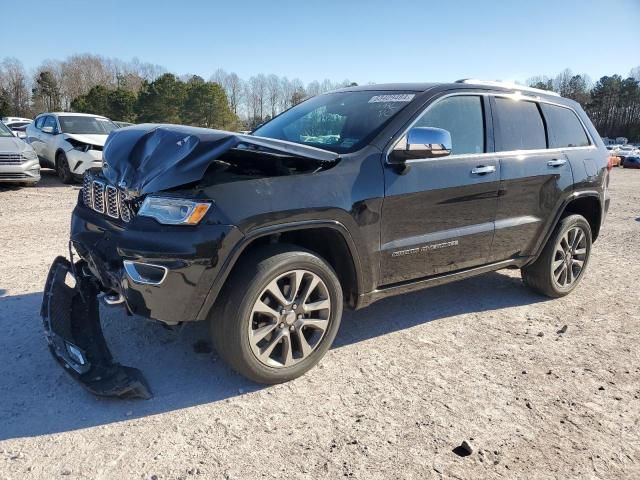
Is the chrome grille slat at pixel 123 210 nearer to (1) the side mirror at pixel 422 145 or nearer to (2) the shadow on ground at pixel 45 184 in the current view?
(1) the side mirror at pixel 422 145

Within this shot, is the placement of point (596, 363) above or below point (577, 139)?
below

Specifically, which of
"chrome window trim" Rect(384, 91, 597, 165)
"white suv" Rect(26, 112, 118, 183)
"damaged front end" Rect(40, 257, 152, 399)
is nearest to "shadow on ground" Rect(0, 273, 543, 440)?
"damaged front end" Rect(40, 257, 152, 399)

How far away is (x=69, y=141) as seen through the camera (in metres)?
11.2

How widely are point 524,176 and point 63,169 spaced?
10572 millimetres

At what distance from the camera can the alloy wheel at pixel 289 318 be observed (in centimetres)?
300

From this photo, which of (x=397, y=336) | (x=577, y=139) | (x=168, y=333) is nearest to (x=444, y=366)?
(x=397, y=336)

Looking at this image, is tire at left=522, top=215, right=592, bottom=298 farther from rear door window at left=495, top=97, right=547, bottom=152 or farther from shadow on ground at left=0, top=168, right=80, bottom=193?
shadow on ground at left=0, top=168, right=80, bottom=193

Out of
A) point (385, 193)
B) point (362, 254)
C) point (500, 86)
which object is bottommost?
point (362, 254)

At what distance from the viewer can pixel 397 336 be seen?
12.8 ft

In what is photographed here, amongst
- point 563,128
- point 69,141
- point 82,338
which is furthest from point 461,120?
point 69,141

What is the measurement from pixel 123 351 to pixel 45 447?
1.00 meters

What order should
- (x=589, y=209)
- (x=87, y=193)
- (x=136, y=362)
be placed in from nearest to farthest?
(x=136, y=362) → (x=87, y=193) → (x=589, y=209)

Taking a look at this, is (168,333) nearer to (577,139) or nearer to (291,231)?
(291,231)

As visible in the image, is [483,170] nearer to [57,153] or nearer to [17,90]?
[57,153]
